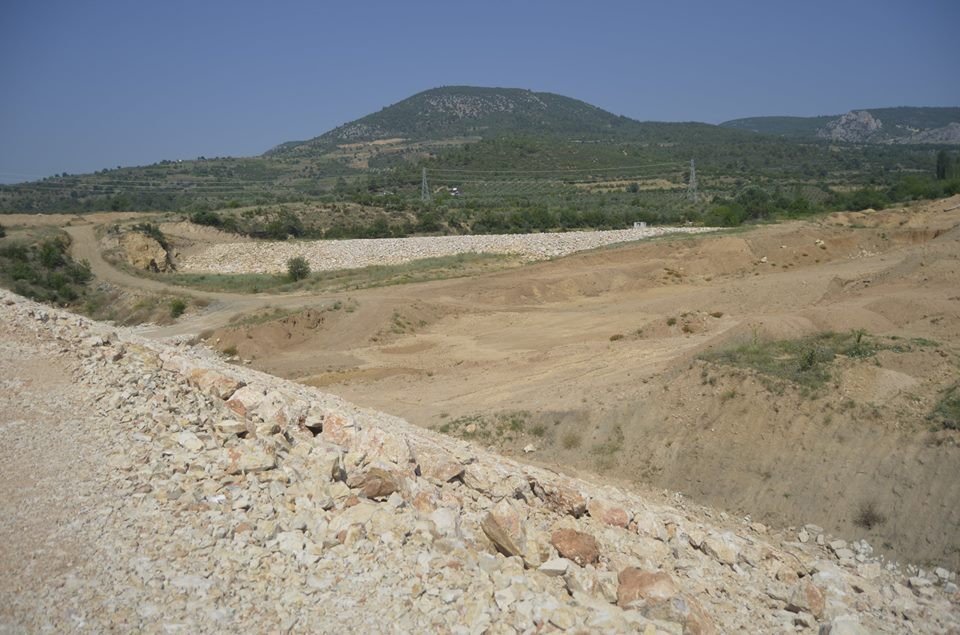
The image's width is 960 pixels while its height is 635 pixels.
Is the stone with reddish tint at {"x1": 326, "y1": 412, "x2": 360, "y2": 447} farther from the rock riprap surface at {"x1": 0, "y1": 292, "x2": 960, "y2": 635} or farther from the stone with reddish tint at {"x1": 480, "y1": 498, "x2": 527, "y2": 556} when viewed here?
the stone with reddish tint at {"x1": 480, "y1": 498, "x2": 527, "y2": 556}

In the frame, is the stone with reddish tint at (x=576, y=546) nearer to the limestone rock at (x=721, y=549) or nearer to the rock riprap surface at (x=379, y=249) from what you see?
the limestone rock at (x=721, y=549)

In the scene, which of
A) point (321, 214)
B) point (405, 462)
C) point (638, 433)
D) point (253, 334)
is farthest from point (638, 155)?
point (405, 462)

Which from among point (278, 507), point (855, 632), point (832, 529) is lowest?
point (832, 529)

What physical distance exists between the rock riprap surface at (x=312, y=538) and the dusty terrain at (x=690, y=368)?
181 centimetres

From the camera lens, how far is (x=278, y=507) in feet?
24.0

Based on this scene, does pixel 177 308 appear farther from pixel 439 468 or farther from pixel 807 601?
pixel 807 601

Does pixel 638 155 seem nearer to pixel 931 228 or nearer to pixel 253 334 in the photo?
pixel 931 228

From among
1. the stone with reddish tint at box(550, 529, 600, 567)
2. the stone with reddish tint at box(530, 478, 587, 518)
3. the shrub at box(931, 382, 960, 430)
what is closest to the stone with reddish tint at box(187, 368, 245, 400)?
the stone with reddish tint at box(530, 478, 587, 518)

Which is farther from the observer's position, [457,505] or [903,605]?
[903,605]

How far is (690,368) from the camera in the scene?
53.9 ft

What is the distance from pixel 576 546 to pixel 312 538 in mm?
2882

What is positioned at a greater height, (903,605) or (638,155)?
(638,155)

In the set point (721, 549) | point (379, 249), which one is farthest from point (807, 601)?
point (379, 249)

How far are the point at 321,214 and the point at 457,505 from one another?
54.7 metres
